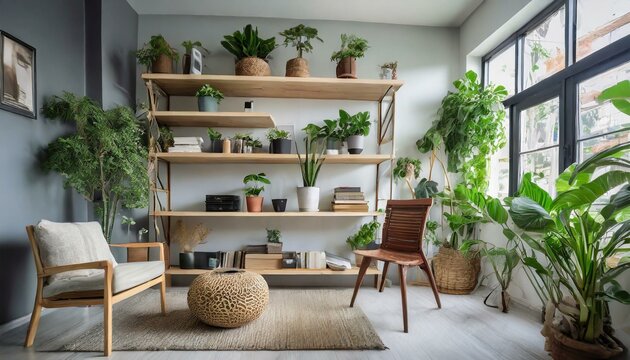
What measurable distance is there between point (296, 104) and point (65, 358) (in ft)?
8.75

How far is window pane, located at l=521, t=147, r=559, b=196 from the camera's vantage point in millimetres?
2561

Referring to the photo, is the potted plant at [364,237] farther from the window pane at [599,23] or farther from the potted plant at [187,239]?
the window pane at [599,23]

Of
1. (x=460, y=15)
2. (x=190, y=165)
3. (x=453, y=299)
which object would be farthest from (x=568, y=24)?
(x=190, y=165)

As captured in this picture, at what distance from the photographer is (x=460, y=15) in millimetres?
3381

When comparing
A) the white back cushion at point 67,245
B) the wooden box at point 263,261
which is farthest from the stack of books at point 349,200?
the white back cushion at point 67,245

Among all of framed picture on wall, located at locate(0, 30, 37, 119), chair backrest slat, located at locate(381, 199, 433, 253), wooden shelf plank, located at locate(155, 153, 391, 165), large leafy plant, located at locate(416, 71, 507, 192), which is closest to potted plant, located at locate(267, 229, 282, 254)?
wooden shelf plank, located at locate(155, 153, 391, 165)

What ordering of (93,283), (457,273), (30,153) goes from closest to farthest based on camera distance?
(93,283)
(30,153)
(457,273)

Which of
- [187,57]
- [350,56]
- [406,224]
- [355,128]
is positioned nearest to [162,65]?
[187,57]

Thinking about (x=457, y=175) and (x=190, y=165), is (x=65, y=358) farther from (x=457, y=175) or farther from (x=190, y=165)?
(x=457, y=175)

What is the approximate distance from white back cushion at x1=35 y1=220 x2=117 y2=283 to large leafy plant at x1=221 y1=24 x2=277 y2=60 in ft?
6.35

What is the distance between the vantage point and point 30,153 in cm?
225

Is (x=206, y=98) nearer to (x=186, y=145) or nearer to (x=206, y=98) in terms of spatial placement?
(x=206, y=98)

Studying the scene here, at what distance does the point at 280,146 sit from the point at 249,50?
0.93 m

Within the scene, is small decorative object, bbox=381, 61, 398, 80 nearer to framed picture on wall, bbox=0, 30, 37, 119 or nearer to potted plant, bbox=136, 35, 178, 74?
potted plant, bbox=136, 35, 178, 74
